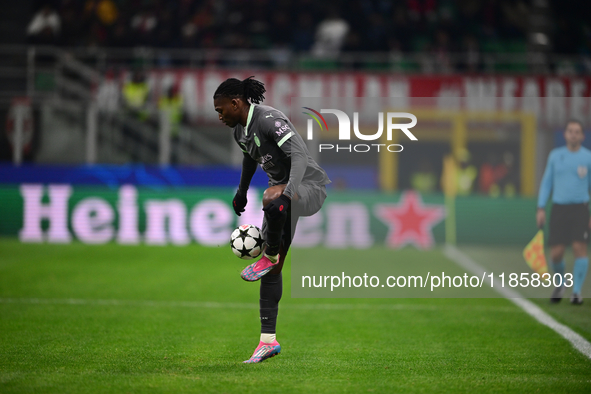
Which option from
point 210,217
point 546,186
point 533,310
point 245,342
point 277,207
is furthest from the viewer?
point 210,217

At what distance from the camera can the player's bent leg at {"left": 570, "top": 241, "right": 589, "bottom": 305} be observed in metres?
7.59

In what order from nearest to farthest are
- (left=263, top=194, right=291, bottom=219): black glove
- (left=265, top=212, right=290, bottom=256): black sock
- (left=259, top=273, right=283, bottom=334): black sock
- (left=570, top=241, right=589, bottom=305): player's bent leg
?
1. (left=263, top=194, right=291, bottom=219): black glove
2. (left=265, top=212, right=290, bottom=256): black sock
3. (left=259, top=273, right=283, bottom=334): black sock
4. (left=570, top=241, right=589, bottom=305): player's bent leg

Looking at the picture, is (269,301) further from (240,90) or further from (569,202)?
(569,202)

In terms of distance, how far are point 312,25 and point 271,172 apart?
15.0m

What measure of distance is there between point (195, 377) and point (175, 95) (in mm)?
12799

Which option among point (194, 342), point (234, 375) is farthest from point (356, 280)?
point (234, 375)

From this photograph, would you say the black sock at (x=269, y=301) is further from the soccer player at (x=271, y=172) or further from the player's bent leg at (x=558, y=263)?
the player's bent leg at (x=558, y=263)

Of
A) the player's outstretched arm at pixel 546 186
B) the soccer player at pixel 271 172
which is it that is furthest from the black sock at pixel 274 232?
the player's outstretched arm at pixel 546 186

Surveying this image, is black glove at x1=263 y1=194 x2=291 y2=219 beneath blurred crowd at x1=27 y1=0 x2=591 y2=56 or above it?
beneath

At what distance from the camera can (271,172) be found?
5.02m

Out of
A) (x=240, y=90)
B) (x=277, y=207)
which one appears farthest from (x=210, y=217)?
(x=277, y=207)

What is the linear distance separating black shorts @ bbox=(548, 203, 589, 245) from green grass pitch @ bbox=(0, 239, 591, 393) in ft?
2.48

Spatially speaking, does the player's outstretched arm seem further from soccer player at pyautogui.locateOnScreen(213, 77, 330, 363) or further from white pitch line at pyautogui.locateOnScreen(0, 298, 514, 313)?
soccer player at pyautogui.locateOnScreen(213, 77, 330, 363)

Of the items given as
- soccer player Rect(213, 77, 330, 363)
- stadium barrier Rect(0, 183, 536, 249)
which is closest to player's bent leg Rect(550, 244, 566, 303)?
soccer player Rect(213, 77, 330, 363)
